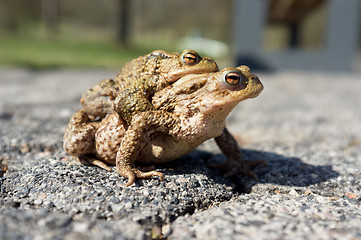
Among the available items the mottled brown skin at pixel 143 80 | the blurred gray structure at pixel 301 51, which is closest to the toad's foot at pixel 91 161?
the mottled brown skin at pixel 143 80

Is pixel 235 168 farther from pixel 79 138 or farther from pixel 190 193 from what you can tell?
pixel 79 138

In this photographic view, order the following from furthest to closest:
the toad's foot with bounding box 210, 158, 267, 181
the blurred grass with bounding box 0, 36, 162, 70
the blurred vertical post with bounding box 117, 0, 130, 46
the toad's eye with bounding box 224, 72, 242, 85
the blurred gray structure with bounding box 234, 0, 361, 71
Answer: the blurred vertical post with bounding box 117, 0, 130, 46 < the blurred grass with bounding box 0, 36, 162, 70 < the blurred gray structure with bounding box 234, 0, 361, 71 < the toad's foot with bounding box 210, 158, 267, 181 < the toad's eye with bounding box 224, 72, 242, 85

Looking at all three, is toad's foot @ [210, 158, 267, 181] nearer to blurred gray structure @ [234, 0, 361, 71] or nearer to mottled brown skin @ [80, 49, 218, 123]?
mottled brown skin @ [80, 49, 218, 123]

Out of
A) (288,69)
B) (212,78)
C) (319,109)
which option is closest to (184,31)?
(288,69)

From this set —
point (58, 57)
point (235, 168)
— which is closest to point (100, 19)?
point (58, 57)

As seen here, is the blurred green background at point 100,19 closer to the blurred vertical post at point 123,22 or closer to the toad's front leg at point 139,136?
the blurred vertical post at point 123,22

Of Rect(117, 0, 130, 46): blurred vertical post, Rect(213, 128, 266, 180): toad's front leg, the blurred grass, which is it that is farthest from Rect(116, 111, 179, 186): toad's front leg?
Rect(117, 0, 130, 46): blurred vertical post
